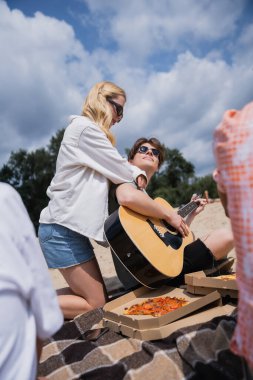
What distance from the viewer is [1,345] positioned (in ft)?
3.44

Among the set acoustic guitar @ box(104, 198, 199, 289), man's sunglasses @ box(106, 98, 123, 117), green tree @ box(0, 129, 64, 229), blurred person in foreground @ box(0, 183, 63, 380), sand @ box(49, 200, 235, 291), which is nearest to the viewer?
blurred person in foreground @ box(0, 183, 63, 380)

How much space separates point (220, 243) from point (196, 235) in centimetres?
385

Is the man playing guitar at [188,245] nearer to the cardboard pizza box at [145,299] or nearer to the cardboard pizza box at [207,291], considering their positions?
the cardboard pizza box at [145,299]

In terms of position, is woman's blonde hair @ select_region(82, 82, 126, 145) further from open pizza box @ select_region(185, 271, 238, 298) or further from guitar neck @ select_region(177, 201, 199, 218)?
open pizza box @ select_region(185, 271, 238, 298)

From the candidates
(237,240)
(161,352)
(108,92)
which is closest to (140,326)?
(161,352)

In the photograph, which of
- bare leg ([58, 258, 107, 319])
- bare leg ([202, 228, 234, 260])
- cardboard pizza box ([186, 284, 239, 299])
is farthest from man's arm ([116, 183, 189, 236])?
cardboard pizza box ([186, 284, 239, 299])

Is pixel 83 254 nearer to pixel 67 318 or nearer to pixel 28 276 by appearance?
pixel 67 318

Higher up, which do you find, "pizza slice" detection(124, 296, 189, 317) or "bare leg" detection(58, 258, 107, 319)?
"bare leg" detection(58, 258, 107, 319)

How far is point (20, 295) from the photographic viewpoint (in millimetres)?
1111

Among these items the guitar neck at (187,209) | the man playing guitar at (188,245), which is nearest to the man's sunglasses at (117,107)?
the man playing guitar at (188,245)

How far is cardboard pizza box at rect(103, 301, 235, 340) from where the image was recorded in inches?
86.7

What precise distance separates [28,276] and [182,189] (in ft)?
88.4

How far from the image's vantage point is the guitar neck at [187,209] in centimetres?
397

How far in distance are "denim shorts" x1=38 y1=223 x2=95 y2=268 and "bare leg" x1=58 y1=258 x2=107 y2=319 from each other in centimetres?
6
